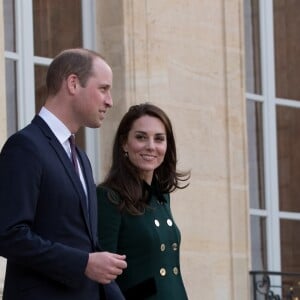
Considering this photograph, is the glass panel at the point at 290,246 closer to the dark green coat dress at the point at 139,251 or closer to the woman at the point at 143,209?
the woman at the point at 143,209

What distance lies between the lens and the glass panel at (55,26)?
8.33 meters

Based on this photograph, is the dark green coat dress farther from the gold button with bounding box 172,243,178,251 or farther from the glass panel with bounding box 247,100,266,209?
the glass panel with bounding box 247,100,266,209

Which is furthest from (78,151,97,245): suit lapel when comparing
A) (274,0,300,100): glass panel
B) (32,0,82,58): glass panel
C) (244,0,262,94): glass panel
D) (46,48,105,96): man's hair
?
(274,0,300,100): glass panel

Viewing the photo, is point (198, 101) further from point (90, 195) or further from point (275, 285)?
point (90, 195)

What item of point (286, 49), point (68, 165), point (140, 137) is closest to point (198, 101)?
point (286, 49)

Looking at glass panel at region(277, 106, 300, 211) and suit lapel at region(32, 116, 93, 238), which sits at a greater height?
glass panel at region(277, 106, 300, 211)

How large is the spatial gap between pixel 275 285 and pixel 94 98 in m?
4.79

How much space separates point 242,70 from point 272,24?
915mm

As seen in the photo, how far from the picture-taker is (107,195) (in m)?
5.63

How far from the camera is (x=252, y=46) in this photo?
32.5 feet

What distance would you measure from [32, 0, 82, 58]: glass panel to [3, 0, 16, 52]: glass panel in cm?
17

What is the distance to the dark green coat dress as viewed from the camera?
18.3ft

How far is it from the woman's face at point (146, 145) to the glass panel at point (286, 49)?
423 centimetres

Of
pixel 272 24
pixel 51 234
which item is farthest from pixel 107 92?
pixel 272 24
